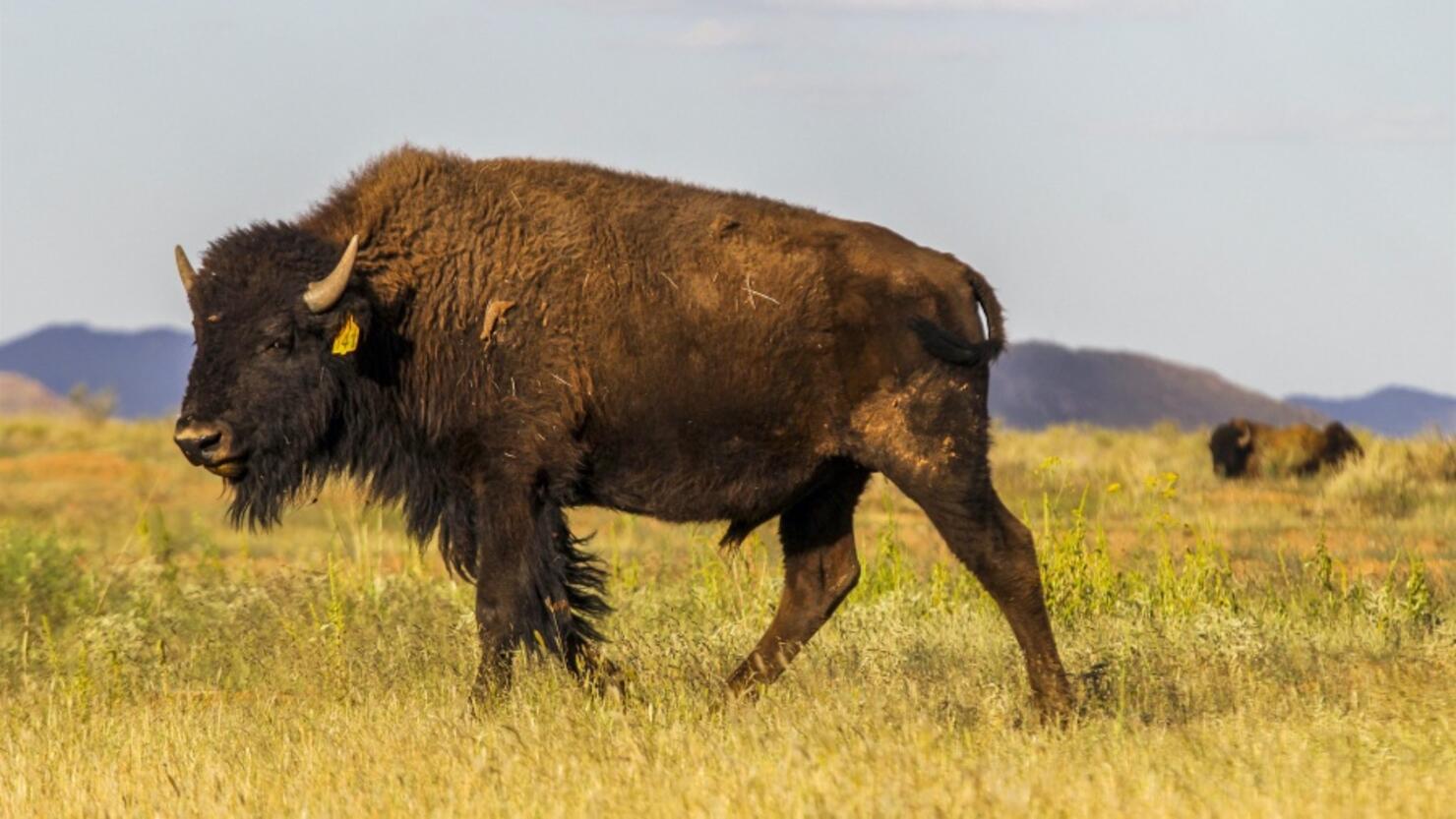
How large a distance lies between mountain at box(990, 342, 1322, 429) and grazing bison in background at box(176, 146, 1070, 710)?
78.7 m

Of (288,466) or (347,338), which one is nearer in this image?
(347,338)

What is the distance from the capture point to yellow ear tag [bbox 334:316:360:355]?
793cm

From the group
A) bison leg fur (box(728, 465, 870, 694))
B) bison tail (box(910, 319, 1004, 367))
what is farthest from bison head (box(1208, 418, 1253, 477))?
bison tail (box(910, 319, 1004, 367))

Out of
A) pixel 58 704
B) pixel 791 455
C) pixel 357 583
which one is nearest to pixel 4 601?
pixel 357 583

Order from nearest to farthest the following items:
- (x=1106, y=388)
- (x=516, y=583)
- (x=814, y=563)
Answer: (x=516, y=583), (x=814, y=563), (x=1106, y=388)

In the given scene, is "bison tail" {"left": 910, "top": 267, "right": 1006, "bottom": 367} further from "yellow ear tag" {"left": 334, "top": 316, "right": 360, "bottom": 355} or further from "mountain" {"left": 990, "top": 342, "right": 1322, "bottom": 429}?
"mountain" {"left": 990, "top": 342, "right": 1322, "bottom": 429}

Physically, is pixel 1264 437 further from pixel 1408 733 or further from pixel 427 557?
pixel 1408 733

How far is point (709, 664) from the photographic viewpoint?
8703 mm

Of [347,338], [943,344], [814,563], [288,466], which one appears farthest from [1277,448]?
[347,338]

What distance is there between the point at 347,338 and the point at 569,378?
2.90 feet

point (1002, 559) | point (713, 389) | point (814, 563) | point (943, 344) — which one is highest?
point (943, 344)

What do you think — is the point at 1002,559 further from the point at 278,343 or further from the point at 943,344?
the point at 278,343

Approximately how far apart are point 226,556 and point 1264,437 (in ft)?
37.6

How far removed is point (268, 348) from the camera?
26.3 feet
